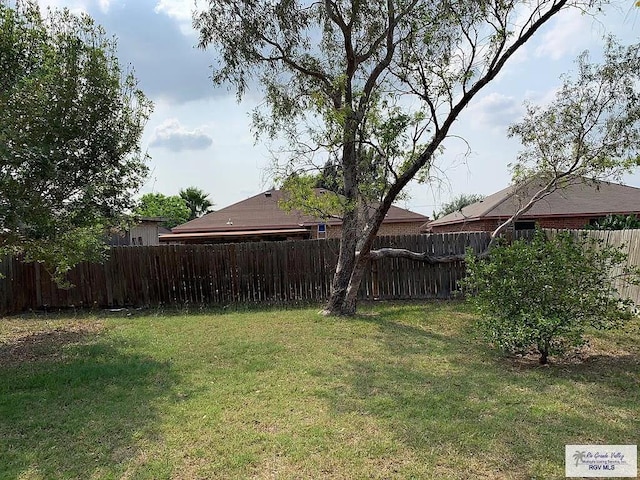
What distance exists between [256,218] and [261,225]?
79 centimetres

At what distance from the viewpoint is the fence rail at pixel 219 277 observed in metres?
11.2

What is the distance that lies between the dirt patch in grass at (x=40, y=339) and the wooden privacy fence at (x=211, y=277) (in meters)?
1.77

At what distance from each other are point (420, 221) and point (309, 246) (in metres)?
11.3

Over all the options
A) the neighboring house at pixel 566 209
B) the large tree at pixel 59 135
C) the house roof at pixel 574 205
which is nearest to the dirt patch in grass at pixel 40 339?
the large tree at pixel 59 135

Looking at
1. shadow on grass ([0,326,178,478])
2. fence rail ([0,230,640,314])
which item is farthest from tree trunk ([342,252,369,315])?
shadow on grass ([0,326,178,478])

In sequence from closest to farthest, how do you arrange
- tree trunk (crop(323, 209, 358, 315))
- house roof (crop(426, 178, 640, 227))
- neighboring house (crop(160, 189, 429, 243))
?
tree trunk (crop(323, 209, 358, 315))
house roof (crop(426, 178, 640, 227))
neighboring house (crop(160, 189, 429, 243))

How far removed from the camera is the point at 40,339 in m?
8.11

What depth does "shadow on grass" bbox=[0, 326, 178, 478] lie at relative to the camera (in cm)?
346

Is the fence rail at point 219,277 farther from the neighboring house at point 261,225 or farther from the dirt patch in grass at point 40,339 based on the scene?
the neighboring house at point 261,225

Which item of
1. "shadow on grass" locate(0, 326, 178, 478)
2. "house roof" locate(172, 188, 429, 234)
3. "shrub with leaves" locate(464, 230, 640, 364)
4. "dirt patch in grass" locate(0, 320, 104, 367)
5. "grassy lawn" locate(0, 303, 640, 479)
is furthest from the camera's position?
"house roof" locate(172, 188, 429, 234)

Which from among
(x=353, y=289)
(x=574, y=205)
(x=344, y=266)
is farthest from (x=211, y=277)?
(x=574, y=205)

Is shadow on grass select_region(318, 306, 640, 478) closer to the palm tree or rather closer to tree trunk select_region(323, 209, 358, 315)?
tree trunk select_region(323, 209, 358, 315)

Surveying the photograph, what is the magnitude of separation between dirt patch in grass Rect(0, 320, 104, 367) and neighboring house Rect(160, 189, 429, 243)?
9.80 meters

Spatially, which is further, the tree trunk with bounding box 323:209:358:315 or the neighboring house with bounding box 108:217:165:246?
the neighboring house with bounding box 108:217:165:246
